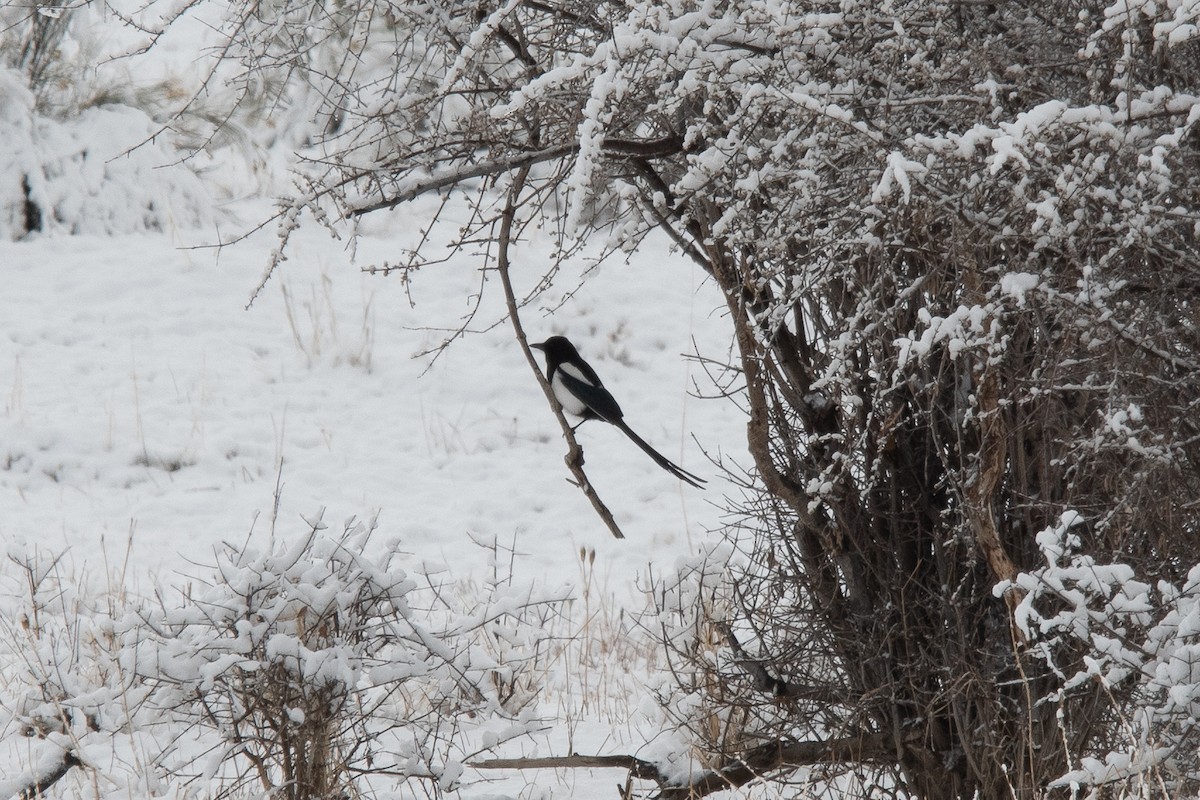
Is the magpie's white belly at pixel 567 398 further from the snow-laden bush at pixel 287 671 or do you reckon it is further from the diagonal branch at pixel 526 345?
the diagonal branch at pixel 526 345

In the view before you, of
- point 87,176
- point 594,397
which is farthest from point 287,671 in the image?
point 87,176

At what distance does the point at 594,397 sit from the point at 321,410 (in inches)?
159

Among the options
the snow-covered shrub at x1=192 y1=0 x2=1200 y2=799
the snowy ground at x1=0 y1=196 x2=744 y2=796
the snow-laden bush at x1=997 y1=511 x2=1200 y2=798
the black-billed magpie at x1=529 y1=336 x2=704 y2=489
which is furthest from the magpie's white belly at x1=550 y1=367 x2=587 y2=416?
the snow-laden bush at x1=997 y1=511 x2=1200 y2=798

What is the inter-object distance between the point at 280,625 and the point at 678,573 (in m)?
1.23

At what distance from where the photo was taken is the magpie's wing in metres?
3.98

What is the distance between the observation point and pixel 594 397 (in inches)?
158

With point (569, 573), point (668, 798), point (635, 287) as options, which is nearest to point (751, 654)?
point (668, 798)

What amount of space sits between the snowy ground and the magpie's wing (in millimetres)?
1432

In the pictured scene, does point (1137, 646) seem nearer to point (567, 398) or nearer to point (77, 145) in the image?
point (567, 398)

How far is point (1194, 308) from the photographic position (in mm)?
2035

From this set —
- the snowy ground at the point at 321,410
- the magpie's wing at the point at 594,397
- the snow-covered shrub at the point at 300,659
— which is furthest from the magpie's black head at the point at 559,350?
the snow-covered shrub at the point at 300,659

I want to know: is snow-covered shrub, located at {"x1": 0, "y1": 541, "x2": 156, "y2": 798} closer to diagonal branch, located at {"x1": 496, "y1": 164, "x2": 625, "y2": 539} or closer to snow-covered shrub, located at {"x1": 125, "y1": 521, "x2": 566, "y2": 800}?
snow-covered shrub, located at {"x1": 125, "y1": 521, "x2": 566, "y2": 800}

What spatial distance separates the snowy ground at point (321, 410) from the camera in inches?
243

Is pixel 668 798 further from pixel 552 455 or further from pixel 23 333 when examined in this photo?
pixel 23 333
